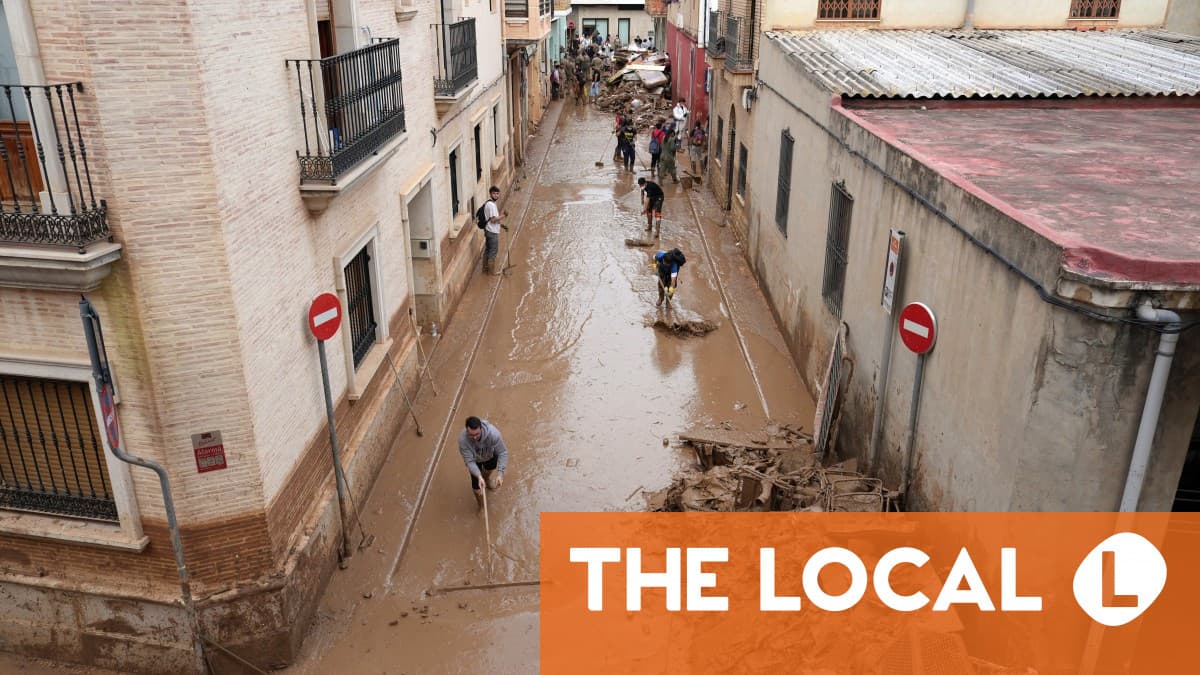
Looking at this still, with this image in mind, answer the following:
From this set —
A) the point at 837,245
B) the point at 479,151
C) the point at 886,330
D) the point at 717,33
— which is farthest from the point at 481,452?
the point at 717,33

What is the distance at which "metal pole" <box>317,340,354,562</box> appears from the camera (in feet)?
25.9

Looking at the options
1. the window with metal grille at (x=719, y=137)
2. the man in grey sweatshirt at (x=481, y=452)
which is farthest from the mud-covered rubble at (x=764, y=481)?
the window with metal grille at (x=719, y=137)

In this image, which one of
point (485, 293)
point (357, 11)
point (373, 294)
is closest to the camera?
point (357, 11)

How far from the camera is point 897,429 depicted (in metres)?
8.34

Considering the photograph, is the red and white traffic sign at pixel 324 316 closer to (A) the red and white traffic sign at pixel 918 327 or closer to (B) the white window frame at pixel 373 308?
(B) the white window frame at pixel 373 308

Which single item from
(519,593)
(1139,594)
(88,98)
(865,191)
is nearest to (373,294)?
(519,593)

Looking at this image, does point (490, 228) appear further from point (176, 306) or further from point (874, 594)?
point (874, 594)

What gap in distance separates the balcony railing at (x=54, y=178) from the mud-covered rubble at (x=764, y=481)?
5681mm

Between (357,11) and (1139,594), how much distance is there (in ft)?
28.6

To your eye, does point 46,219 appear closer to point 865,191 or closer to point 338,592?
point 338,592

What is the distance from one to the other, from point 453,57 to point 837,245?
681 cm

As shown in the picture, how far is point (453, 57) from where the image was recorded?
13711 millimetres

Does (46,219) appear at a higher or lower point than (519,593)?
higher

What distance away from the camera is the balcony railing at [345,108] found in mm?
7543
